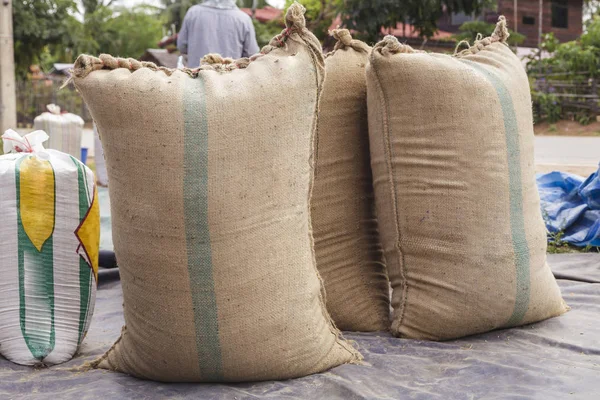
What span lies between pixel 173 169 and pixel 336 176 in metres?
0.65

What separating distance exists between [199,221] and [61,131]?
16.6ft

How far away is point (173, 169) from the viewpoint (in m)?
1.61

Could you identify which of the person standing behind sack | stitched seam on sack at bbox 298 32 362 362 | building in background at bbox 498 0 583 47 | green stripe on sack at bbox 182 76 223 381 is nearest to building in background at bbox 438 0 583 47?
building in background at bbox 498 0 583 47

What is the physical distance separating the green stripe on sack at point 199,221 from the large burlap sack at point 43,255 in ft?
1.75

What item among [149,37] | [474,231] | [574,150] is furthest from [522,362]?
[149,37]

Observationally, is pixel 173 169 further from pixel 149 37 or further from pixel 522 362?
pixel 149 37

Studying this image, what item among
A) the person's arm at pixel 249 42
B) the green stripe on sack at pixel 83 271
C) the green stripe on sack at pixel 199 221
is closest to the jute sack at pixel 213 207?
the green stripe on sack at pixel 199 221

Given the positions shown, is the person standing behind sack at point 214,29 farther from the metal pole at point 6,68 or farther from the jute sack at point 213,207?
the jute sack at point 213,207

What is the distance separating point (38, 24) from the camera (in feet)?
49.3

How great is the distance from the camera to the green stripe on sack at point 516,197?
202 centimetres

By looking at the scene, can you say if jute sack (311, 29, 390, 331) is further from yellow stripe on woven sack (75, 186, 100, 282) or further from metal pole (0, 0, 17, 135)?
metal pole (0, 0, 17, 135)

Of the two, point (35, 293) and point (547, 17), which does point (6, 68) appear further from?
point (547, 17)

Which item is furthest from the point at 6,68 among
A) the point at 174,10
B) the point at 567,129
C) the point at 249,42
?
the point at 174,10

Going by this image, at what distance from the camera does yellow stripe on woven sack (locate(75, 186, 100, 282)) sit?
6.62 feet
